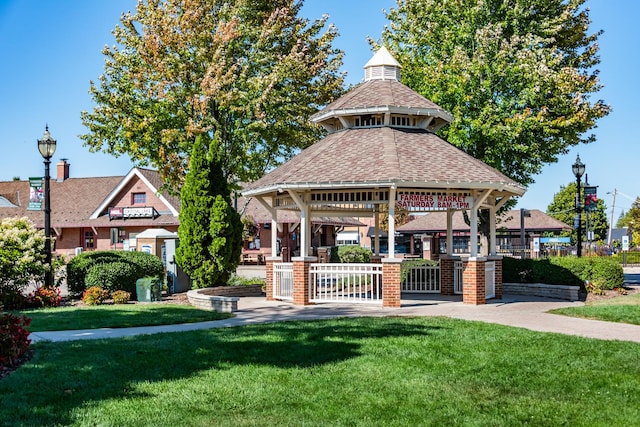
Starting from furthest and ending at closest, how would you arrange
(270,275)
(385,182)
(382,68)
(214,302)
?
(382,68), (270,275), (214,302), (385,182)

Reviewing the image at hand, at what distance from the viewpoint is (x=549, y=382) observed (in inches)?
→ 359

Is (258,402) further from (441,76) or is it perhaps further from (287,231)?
(287,231)

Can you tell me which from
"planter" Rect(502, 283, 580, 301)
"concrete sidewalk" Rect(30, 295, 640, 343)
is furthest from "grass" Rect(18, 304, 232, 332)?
"planter" Rect(502, 283, 580, 301)

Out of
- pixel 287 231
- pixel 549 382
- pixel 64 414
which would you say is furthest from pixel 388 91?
pixel 287 231

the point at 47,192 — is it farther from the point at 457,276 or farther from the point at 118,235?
the point at 118,235

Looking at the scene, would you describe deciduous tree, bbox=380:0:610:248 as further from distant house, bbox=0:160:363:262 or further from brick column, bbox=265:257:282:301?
distant house, bbox=0:160:363:262

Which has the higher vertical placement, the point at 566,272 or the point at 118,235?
the point at 118,235

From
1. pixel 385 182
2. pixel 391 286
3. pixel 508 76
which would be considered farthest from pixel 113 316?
pixel 508 76

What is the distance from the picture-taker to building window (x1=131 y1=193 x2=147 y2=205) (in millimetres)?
46406

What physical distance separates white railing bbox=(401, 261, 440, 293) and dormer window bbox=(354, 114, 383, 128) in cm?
501

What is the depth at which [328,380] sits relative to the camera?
9070 millimetres

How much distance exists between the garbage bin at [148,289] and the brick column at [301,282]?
4375 mm

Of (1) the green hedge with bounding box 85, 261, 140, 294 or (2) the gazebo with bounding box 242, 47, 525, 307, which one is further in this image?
(1) the green hedge with bounding box 85, 261, 140, 294

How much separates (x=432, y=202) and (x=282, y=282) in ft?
16.9
